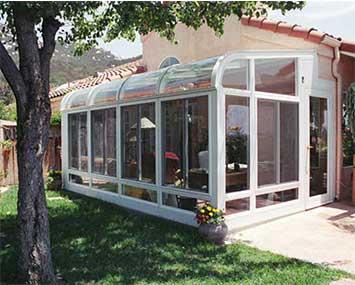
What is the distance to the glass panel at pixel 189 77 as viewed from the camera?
9.09 metres

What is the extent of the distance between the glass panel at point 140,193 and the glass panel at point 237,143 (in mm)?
2649

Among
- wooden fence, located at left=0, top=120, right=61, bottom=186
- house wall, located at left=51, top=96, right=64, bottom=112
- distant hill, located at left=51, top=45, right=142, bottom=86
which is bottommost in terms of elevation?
wooden fence, located at left=0, top=120, right=61, bottom=186

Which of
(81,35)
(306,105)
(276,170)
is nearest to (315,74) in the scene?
(306,105)

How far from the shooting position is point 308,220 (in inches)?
400

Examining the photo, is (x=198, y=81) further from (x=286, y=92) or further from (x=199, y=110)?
(x=286, y=92)

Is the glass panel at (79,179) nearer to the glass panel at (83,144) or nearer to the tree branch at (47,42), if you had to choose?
the glass panel at (83,144)

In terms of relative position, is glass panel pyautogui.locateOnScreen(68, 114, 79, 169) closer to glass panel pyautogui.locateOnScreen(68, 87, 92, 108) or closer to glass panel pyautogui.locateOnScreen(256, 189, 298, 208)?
glass panel pyautogui.locateOnScreen(68, 87, 92, 108)

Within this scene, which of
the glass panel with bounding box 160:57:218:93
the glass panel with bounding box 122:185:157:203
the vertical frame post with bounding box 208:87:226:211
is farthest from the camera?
the glass panel with bounding box 122:185:157:203

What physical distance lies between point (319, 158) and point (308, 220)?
234 cm

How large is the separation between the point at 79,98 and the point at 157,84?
5.56 m

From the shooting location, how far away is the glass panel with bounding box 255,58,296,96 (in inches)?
391

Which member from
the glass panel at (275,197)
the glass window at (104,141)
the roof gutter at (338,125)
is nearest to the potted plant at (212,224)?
the glass panel at (275,197)

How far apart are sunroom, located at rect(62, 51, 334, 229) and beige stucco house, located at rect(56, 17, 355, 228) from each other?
28mm

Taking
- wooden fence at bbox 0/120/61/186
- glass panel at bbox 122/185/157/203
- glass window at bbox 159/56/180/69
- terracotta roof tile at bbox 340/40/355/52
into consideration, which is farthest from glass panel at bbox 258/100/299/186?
wooden fence at bbox 0/120/61/186
